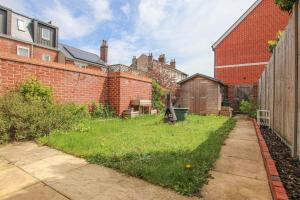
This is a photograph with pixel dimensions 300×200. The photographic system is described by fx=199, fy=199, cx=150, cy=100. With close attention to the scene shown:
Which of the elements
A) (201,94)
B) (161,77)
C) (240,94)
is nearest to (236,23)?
(240,94)

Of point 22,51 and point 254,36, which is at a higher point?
point 254,36

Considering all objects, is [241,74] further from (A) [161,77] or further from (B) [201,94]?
(A) [161,77]

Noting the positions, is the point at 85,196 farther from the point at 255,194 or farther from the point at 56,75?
the point at 56,75

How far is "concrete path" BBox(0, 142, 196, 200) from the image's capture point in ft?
7.57

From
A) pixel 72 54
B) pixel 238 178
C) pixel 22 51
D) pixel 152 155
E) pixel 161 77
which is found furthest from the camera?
pixel 72 54

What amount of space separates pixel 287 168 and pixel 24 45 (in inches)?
897

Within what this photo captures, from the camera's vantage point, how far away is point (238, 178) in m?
2.87

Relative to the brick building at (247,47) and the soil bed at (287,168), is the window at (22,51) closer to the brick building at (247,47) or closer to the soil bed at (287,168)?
the brick building at (247,47)

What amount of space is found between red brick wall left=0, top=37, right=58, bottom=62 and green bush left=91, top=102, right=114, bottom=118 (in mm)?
12440

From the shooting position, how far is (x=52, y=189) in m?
2.45

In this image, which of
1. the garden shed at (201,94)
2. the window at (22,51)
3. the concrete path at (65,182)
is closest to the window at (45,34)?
the window at (22,51)

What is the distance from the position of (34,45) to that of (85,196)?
878 inches

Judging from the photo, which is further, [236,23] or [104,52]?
[104,52]

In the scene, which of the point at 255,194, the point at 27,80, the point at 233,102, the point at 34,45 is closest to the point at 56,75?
the point at 27,80
